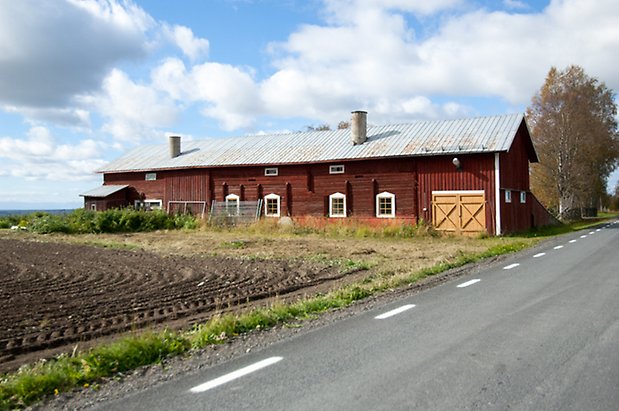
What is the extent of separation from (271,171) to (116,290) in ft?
73.8

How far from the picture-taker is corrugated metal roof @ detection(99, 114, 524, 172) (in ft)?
90.3

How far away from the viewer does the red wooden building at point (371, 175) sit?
26.6 m

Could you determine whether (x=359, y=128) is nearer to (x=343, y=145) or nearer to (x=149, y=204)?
(x=343, y=145)

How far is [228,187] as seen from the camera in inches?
1356

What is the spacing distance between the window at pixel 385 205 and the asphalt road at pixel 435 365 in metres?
20.3

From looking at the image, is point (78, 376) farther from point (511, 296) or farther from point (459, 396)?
point (511, 296)

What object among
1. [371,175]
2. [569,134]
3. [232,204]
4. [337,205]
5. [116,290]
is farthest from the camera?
[569,134]

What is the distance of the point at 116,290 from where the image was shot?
10.5 meters

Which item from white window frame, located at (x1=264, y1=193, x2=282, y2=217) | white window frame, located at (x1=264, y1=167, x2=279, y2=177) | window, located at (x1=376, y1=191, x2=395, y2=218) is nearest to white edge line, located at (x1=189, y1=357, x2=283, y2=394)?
window, located at (x1=376, y1=191, x2=395, y2=218)

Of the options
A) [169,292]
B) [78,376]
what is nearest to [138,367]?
[78,376]

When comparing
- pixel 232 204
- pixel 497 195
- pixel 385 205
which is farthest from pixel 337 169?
pixel 497 195

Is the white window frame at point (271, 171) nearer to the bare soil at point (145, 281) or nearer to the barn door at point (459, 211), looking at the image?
the barn door at point (459, 211)

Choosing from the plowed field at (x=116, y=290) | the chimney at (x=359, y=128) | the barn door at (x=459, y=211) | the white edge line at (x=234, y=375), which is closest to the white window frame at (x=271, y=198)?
the chimney at (x=359, y=128)

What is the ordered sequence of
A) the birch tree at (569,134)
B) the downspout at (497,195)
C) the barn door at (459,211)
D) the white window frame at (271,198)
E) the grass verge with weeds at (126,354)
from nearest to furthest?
1. the grass verge with weeds at (126,354)
2. the downspout at (497,195)
3. the barn door at (459,211)
4. the white window frame at (271,198)
5. the birch tree at (569,134)
